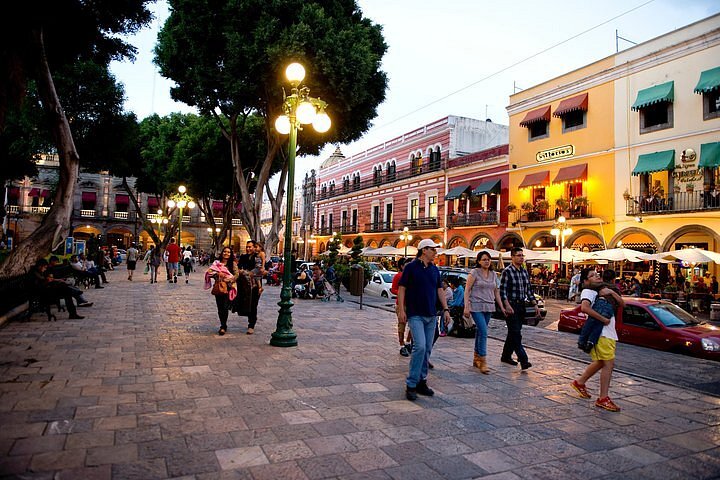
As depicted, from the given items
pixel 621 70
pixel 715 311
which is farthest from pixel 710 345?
pixel 621 70

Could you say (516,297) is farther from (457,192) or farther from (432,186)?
(432,186)

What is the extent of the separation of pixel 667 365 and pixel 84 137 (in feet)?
76.9

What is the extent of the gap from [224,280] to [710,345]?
846cm

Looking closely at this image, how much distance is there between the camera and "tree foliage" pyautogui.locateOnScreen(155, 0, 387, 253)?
16047 mm

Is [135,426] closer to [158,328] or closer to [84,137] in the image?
[158,328]

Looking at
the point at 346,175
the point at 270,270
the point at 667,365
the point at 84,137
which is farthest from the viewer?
the point at 346,175

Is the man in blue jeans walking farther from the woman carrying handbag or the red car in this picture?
the red car

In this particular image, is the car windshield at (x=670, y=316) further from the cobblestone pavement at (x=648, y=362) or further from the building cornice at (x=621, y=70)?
the building cornice at (x=621, y=70)

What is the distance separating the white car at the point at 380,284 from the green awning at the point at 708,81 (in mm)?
13552

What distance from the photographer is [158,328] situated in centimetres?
889

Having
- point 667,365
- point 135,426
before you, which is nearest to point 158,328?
point 135,426

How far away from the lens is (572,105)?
23.4 metres

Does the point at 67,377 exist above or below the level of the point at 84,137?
below

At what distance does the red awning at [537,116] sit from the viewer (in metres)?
25.1
